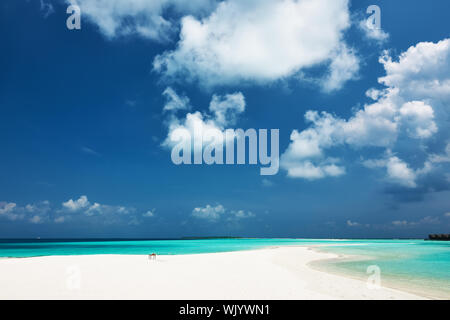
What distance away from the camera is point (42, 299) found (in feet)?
42.7
